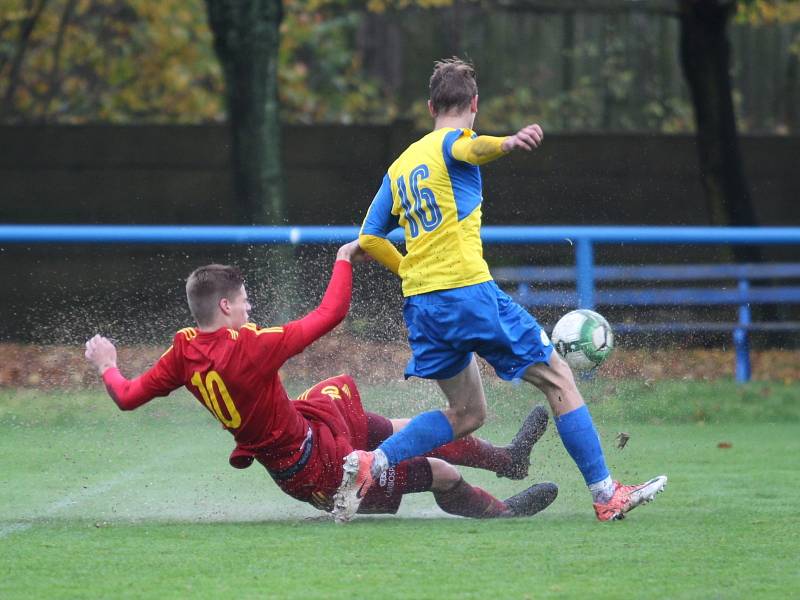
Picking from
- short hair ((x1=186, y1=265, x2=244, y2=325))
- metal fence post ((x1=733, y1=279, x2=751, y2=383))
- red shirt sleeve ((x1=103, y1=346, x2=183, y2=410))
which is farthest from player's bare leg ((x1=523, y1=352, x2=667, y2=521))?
metal fence post ((x1=733, y1=279, x2=751, y2=383))

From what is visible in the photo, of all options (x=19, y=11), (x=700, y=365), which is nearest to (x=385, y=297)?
(x=700, y=365)

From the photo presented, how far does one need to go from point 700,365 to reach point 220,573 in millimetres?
5979

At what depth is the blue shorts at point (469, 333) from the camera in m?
5.12

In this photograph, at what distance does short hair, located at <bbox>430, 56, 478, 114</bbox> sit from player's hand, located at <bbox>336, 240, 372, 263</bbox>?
620 mm

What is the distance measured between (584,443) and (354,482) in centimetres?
89

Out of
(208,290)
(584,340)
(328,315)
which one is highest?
(208,290)

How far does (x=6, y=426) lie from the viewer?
793 centimetres

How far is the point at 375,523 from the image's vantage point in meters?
5.34

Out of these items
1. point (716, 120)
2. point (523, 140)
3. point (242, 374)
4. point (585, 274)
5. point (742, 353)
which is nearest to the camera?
point (523, 140)

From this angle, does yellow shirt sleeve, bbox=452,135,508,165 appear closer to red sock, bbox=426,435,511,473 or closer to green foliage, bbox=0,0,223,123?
red sock, bbox=426,435,511,473

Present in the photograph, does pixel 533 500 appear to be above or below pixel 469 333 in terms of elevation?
below

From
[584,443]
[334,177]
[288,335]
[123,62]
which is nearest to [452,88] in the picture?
[288,335]

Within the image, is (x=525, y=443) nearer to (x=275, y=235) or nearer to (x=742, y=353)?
(x=275, y=235)

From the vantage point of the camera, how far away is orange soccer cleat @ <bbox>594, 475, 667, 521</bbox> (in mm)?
5156
